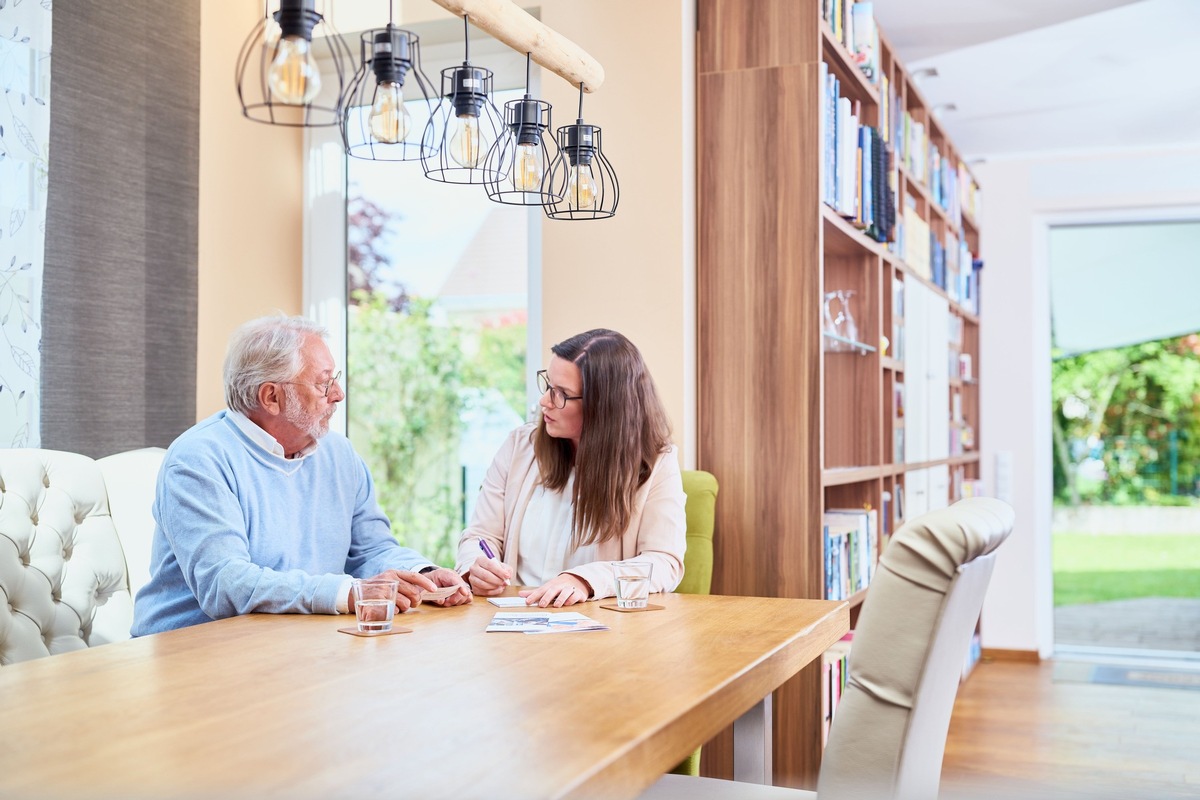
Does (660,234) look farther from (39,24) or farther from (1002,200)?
(1002,200)

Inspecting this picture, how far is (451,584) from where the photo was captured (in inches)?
80.9

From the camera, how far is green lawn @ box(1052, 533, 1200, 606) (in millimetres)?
5805

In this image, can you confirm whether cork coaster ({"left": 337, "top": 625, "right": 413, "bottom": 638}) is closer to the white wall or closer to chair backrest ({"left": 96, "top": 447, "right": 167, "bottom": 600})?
chair backrest ({"left": 96, "top": 447, "right": 167, "bottom": 600})

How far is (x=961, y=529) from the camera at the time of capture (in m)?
1.25

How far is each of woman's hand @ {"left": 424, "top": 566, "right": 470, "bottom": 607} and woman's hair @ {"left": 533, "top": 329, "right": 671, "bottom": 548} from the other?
0.38 meters

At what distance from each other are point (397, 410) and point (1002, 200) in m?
3.78

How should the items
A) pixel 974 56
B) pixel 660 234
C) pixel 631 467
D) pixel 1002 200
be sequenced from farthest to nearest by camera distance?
pixel 1002 200
pixel 974 56
pixel 660 234
pixel 631 467

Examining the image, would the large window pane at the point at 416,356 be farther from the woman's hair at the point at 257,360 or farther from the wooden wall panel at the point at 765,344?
the woman's hair at the point at 257,360

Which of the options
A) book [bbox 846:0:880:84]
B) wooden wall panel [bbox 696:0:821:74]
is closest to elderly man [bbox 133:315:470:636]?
wooden wall panel [bbox 696:0:821:74]

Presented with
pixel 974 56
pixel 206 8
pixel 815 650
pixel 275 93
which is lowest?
pixel 815 650

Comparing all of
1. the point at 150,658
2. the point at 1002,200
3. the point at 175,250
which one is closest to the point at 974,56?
the point at 1002,200

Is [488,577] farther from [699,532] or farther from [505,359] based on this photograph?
[505,359]

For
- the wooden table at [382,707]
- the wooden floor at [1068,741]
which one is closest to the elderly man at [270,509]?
the wooden table at [382,707]

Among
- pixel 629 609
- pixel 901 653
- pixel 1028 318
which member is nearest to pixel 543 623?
pixel 629 609
